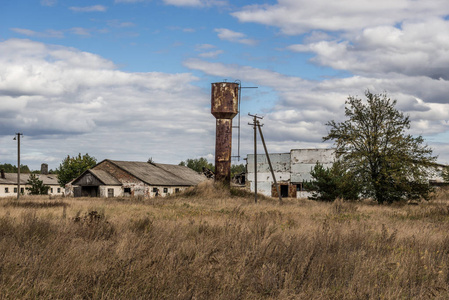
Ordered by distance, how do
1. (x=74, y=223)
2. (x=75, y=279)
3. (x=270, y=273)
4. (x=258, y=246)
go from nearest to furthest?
(x=75, y=279) → (x=270, y=273) → (x=258, y=246) → (x=74, y=223)

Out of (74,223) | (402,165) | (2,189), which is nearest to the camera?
(74,223)

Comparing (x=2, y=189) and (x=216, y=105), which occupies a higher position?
(x=216, y=105)

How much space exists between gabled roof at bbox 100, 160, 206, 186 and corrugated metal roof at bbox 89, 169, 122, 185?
1.54 meters

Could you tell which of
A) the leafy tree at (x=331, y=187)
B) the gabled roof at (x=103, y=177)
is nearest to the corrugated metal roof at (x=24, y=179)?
the gabled roof at (x=103, y=177)

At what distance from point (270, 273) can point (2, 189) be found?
73.3m

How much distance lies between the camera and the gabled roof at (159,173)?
168ft

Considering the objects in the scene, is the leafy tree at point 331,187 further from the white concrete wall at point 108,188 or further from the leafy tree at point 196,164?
the leafy tree at point 196,164

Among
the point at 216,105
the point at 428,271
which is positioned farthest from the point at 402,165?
the point at 428,271

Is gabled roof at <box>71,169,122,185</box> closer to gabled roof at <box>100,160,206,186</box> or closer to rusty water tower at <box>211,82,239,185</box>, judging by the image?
gabled roof at <box>100,160,206,186</box>

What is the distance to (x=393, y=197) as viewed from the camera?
2803 cm

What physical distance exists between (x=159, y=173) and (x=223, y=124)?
2455cm

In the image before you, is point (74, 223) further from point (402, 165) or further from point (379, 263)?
point (402, 165)

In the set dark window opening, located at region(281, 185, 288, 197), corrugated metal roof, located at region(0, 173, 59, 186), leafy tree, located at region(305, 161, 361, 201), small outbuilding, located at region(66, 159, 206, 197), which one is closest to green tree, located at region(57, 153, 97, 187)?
corrugated metal roof, located at region(0, 173, 59, 186)

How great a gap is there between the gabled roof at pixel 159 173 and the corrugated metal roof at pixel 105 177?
1.54m
